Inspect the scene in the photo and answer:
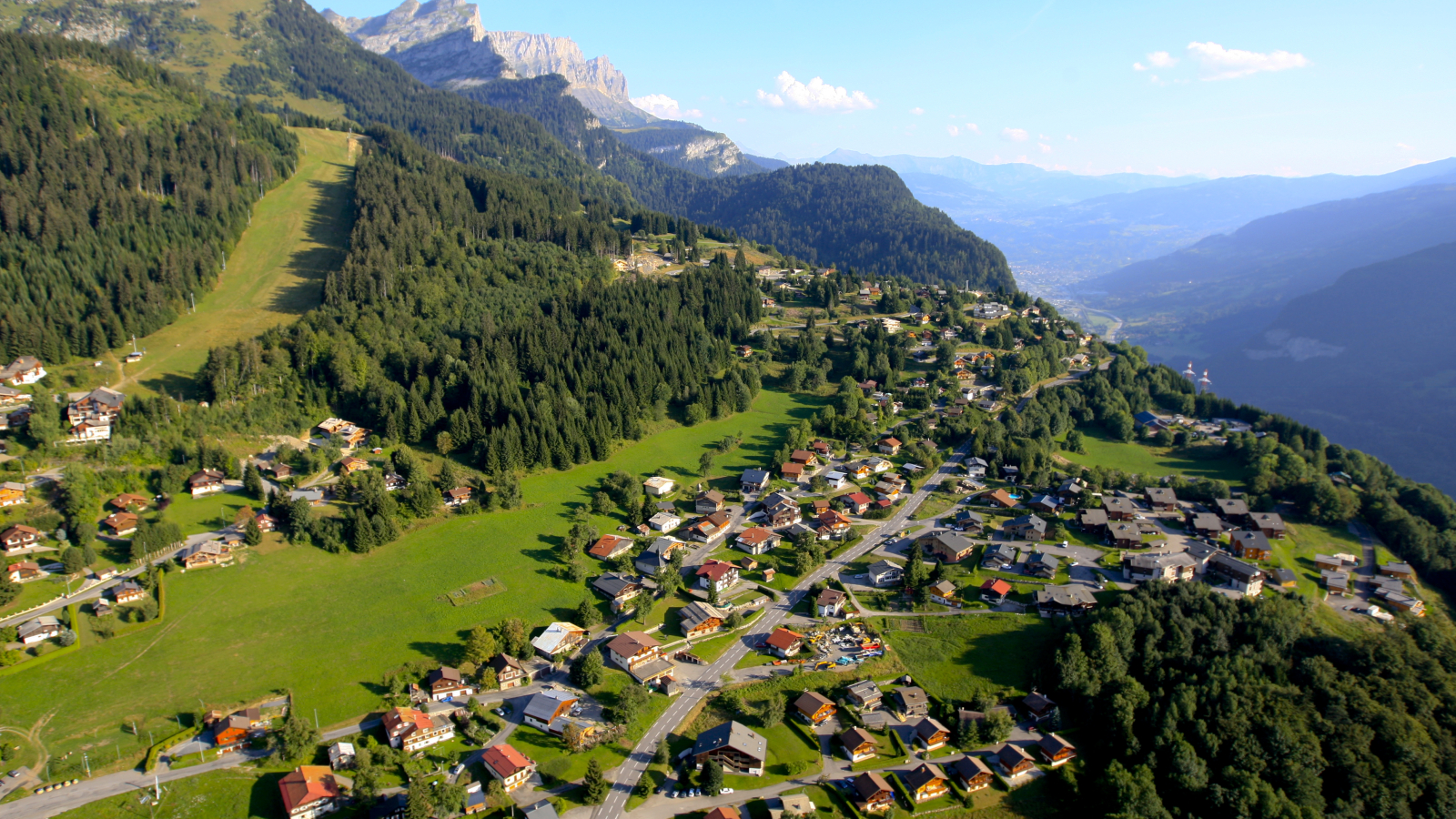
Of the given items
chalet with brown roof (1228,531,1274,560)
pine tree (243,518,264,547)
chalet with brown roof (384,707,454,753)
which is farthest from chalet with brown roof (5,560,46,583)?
chalet with brown roof (1228,531,1274,560)

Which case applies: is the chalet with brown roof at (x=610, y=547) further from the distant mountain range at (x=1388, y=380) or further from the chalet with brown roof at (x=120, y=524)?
the distant mountain range at (x=1388, y=380)

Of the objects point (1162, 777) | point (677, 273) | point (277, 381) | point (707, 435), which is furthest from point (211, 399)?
point (1162, 777)

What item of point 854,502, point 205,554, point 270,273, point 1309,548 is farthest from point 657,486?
point 270,273

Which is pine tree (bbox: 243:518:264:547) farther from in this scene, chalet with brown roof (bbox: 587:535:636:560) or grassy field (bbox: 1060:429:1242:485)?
grassy field (bbox: 1060:429:1242:485)

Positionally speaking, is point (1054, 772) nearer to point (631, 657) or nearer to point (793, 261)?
point (631, 657)

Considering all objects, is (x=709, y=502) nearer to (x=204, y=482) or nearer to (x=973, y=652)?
(x=973, y=652)

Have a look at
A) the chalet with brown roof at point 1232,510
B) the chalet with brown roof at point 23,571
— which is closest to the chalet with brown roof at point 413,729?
the chalet with brown roof at point 23,571
